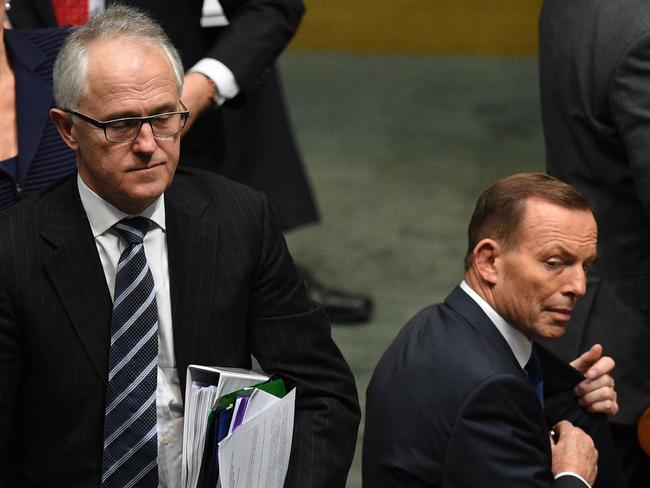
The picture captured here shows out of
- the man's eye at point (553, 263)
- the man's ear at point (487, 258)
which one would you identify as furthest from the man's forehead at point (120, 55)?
the man's eye at point (553, 263)

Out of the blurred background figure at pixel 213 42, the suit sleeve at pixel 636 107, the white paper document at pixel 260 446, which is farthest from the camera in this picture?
the blurred background figure at pixel 213 42

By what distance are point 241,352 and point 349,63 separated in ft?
19.1

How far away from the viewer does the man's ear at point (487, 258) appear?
7.88 ft

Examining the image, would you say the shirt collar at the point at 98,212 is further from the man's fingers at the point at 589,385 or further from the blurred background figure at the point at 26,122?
the man's fingers at the point at 589,385

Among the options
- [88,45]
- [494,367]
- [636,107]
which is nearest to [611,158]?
[636,107]

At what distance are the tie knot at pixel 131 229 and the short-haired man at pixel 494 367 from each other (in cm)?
50

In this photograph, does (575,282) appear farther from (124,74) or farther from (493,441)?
(124,74)

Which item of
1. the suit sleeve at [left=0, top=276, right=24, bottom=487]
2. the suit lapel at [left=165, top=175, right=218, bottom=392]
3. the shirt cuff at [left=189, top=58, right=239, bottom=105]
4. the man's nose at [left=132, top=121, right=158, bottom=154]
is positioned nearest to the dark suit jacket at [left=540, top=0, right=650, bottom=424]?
the shirt cuff at [left=189, top=58, right=239, bottom=105]

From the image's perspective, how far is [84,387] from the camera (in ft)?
7.39

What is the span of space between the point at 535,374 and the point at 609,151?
1.86ft

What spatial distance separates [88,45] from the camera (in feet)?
7.25

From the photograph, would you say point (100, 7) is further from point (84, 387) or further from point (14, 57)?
point (84, 387)

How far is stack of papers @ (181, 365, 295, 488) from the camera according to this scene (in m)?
2.19

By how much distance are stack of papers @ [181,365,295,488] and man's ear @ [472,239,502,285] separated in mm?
420
